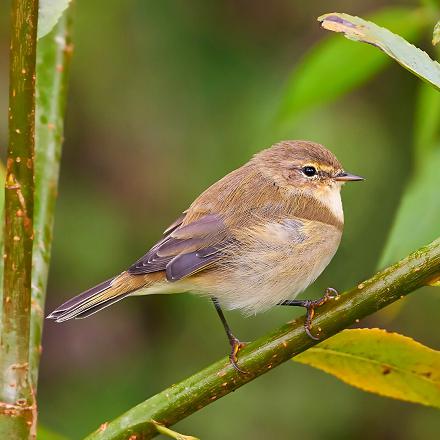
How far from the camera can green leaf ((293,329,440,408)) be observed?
1531mm

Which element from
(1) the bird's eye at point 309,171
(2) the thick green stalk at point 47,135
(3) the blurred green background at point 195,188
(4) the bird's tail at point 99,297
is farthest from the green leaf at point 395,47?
(3) the blurred green background at point 195,188

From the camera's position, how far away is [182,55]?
17.4ft

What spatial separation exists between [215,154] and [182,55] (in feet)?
2.21

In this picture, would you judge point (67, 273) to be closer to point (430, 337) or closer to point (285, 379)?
point (285, 379)

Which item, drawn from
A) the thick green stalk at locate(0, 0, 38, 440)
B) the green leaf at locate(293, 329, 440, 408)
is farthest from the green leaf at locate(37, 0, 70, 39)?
the green leaf at locate(293, 329, 440, 408)

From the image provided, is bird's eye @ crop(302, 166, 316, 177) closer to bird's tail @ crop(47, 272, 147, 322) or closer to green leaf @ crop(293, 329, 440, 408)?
bird's tail @ crop(47, 272, 147, 322)

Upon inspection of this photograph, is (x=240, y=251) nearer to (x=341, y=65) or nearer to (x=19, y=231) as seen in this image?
(x=341, y=65)

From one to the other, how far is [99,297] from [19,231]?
120cm

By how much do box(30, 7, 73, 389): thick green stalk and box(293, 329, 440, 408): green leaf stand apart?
519 mm

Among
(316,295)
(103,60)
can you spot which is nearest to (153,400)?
(316,295)

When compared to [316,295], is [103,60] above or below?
above

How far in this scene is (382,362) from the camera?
157 cm

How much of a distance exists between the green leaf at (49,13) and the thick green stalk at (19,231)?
11 centimetres

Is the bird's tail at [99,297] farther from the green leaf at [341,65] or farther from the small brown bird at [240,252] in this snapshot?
the green leaf at [341,65]
